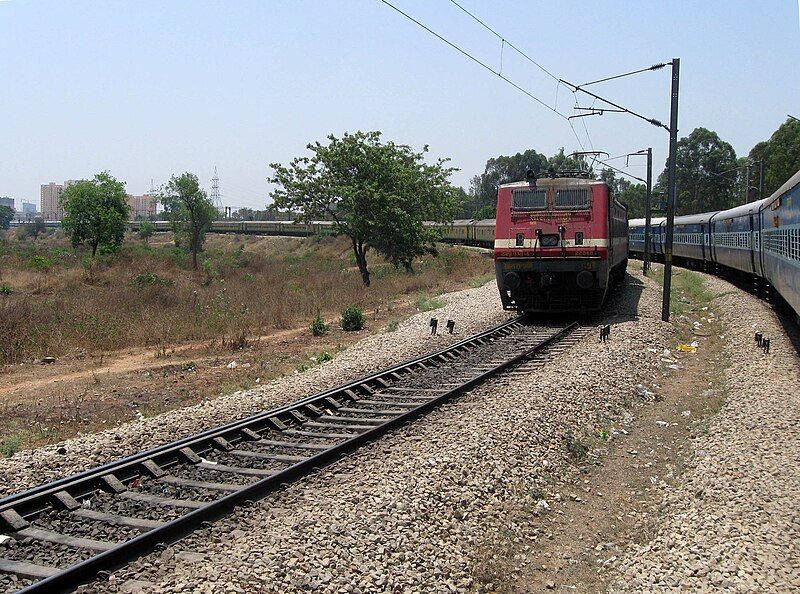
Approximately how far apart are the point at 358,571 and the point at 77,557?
1.88 m

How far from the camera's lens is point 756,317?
16750 mm

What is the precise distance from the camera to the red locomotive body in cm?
1568

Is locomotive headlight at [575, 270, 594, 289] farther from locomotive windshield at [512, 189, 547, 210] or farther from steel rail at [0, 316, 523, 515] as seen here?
steel rail at [0, 316, 523, 515]

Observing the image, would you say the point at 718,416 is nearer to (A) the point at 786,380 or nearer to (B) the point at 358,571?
(A) the point at 786,380

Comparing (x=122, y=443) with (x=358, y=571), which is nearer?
(x=358, y=571)

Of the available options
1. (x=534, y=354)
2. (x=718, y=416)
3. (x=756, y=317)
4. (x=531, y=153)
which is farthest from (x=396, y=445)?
(x=531, y=153)

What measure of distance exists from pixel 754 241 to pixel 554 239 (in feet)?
26.5

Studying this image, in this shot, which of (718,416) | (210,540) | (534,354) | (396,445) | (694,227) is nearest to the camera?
(210,540)

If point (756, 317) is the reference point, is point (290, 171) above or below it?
above

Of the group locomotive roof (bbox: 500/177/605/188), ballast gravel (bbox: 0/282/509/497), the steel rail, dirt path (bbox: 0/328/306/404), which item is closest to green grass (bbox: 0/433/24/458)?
ballast gravel (bbox: 0/282/509/497)

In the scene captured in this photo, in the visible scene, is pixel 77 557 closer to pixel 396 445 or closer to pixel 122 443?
pixel 122 443

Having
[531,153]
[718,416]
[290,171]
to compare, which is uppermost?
[531,153]

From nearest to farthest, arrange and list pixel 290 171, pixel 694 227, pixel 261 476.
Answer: pixel 261 476, pixel 290 171, pixel 694 227

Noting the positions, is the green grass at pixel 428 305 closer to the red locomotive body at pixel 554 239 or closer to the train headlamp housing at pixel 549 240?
the red locomotive body at pixel 554 239
